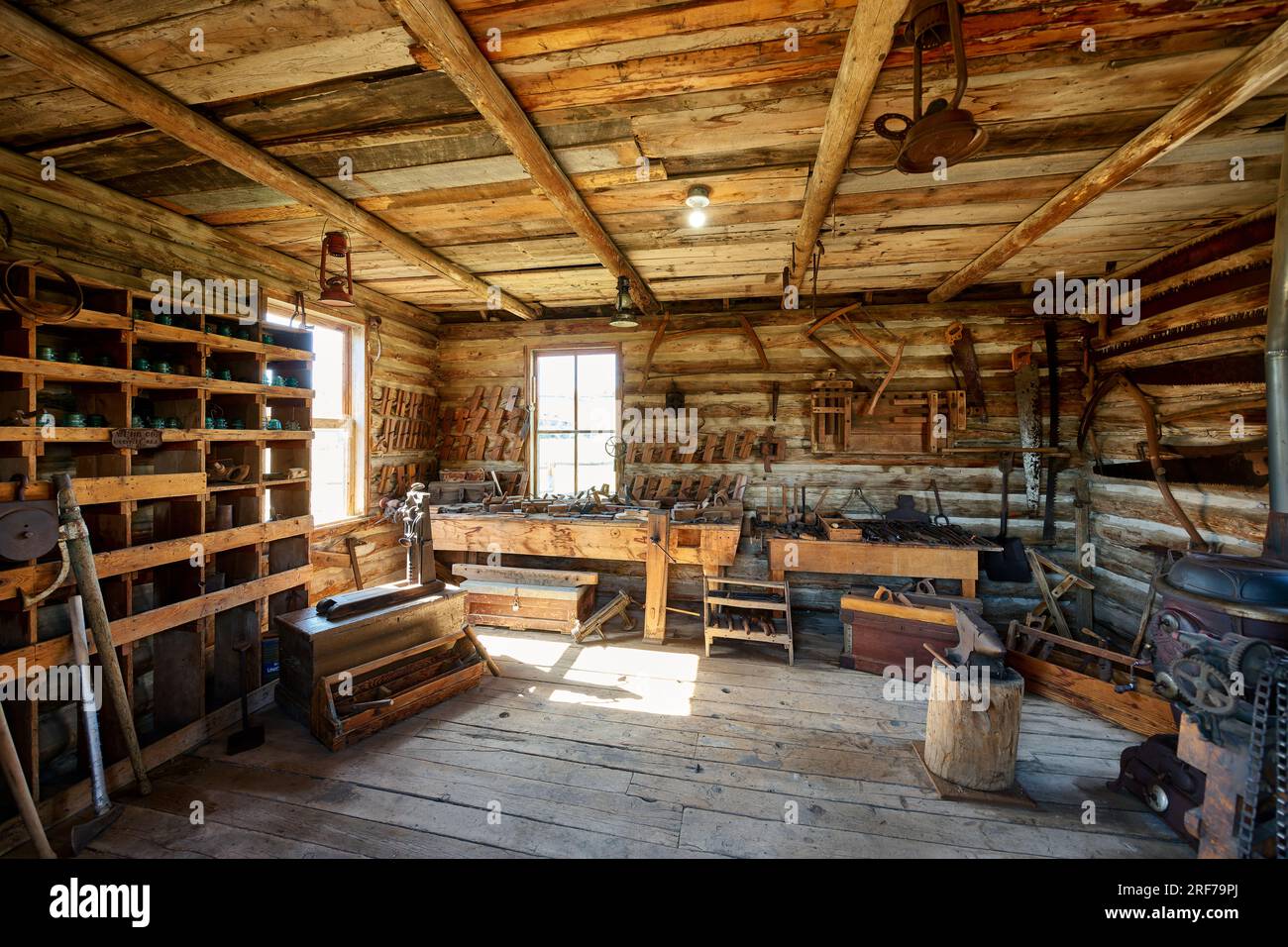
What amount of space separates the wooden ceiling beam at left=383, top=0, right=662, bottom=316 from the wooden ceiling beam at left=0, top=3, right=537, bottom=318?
1469 mm

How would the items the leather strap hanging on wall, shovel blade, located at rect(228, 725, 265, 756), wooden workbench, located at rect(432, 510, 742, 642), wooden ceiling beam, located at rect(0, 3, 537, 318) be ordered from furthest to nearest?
wooden workbench, located at rect(432, 510, 742, 642), shovel blade, located at rect(228, 725, 265, 756), the leather strap hanging on wall, wooden ceiling beam, located at rect(0, 3, 537, 318)

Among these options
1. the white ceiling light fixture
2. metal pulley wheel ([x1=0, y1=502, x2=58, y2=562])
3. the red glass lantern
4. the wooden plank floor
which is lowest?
the wooden plank floor

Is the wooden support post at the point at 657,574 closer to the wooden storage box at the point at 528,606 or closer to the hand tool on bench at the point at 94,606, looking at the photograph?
the wooden storage box at the point at 528,606

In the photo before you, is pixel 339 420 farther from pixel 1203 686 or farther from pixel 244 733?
pixel 1203 686

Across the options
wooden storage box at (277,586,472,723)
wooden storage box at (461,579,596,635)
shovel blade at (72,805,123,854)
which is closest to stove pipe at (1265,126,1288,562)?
wooden storage box at (461,579,596,635)

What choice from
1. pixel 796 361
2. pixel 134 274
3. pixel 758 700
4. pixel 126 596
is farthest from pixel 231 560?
pixel 796 361

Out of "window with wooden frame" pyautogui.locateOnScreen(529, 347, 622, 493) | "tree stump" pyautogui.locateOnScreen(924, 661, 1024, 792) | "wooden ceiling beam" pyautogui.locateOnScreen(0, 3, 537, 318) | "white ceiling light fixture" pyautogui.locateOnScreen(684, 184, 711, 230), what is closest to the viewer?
"wooden ceiling beam" pyautogui.locateOnScreen(0, 3, 537, 318)

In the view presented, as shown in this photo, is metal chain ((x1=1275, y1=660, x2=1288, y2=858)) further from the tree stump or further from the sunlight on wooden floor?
the sunlight on wooden floor

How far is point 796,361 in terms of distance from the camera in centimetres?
604

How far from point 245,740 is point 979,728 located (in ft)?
15.1

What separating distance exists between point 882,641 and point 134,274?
6589 mm

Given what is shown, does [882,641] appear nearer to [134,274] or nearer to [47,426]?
[47,426]

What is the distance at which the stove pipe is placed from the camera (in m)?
2.61

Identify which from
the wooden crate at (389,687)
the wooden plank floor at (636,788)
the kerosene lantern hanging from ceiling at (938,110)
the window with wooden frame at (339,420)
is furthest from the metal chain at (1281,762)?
the window with wooden frame at (339,420)
